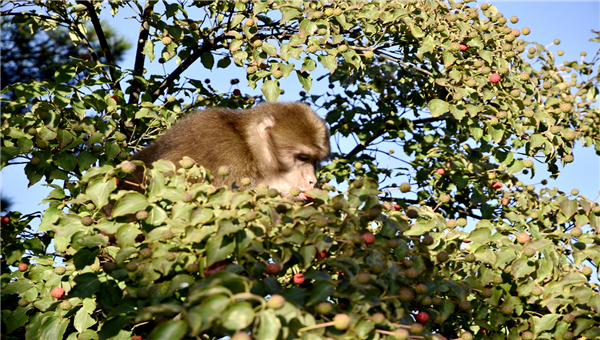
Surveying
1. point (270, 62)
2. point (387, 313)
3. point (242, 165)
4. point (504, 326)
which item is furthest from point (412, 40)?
point (387, 313)

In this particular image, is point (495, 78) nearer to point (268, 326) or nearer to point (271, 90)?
point (271, 90)

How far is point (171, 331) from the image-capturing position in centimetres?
199

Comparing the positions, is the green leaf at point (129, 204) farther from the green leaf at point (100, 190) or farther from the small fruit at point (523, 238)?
the small fruit at point (523, 238)

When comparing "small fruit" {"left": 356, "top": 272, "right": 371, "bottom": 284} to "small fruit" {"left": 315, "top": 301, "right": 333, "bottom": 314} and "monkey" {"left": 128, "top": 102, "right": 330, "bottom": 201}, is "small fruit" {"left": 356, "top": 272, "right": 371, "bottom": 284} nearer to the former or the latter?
"small fruit" {"left": 315, "top": 301, "right": 333, "bottom": 314}

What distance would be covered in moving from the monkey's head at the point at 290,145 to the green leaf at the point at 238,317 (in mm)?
3687

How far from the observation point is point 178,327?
200cm

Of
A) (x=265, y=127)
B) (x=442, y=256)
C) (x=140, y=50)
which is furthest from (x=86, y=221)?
(x=140, y=50)

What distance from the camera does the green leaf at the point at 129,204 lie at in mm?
2785

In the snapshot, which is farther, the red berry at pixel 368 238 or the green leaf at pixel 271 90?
the green leaf at pixel 271 90

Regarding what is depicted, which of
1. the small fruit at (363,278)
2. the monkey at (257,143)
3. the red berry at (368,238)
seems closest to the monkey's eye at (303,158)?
the monkey at (257,143)

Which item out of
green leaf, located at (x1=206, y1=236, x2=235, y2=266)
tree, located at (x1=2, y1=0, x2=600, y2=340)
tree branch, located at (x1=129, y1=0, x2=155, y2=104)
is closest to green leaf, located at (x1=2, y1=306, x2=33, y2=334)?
tree, located at (x1=2, y1=0, x2=600, y2=340)

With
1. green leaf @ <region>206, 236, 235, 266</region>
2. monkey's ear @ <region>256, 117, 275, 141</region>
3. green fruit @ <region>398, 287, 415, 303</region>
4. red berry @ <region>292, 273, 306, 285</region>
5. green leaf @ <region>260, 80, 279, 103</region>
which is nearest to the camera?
green leaf @ <region>206, 236, 235, 266</region>

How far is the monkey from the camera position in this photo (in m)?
5.32

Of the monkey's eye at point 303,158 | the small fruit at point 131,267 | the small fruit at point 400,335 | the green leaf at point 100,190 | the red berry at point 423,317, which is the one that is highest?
the monkey's eye at point 303,158
